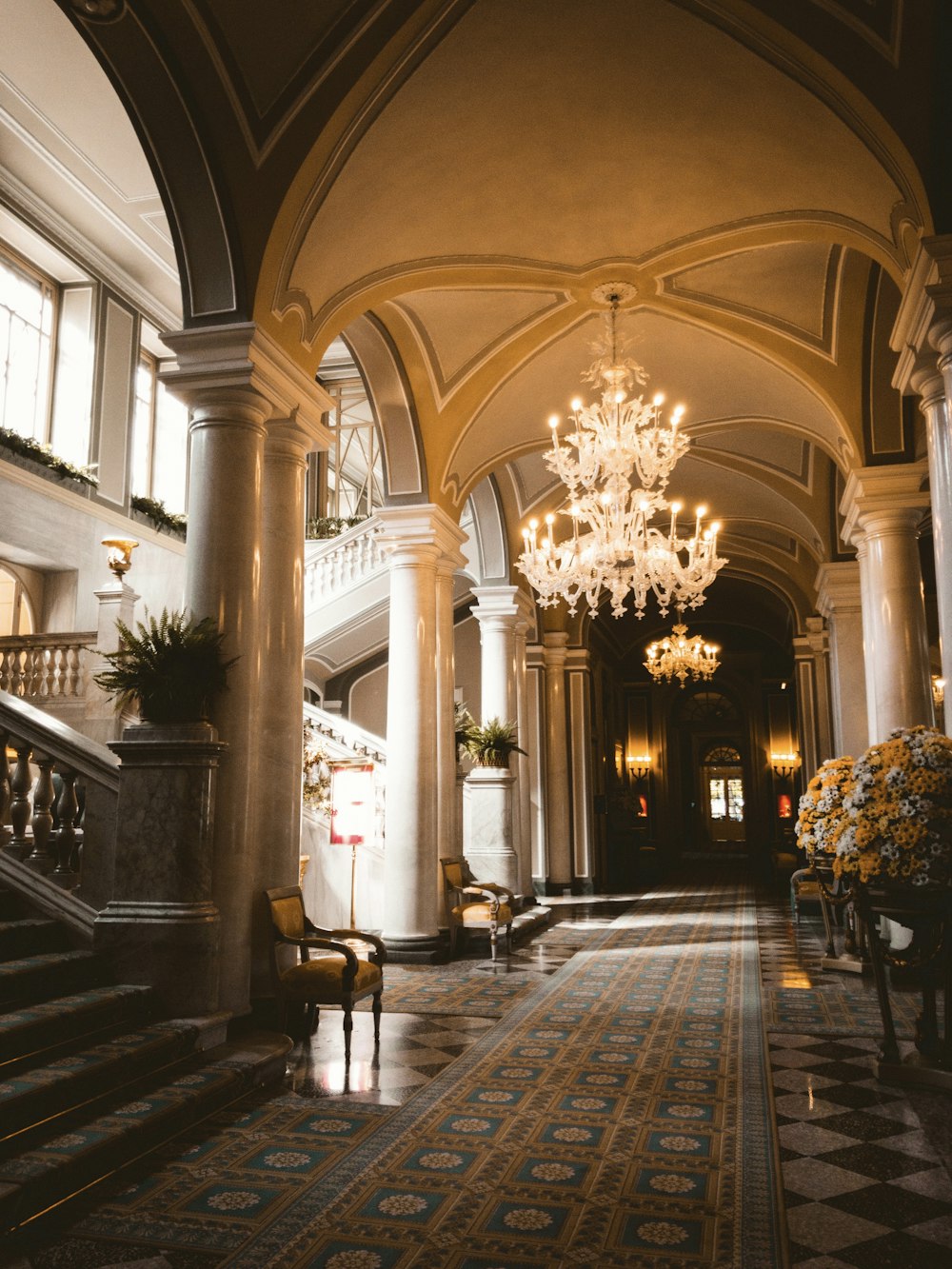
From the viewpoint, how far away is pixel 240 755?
5434 mm

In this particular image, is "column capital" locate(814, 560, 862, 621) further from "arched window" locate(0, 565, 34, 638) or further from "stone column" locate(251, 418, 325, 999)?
"arched window" locate(0, 565, 34, 638)

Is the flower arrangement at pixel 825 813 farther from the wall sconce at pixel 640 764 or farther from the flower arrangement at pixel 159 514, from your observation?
the wall sconce at pixel 640 764

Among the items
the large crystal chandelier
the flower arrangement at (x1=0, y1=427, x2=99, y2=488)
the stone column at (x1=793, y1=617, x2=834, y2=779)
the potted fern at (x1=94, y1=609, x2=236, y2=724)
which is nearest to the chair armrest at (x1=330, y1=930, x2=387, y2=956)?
the potted fern at (x1=94, y1=609, x2=236, y2=724)

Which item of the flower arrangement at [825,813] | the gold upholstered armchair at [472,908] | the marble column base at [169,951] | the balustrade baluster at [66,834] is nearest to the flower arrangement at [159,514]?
the gold upholstered armchair at [472,908]

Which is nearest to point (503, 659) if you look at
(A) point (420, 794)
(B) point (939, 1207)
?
(A) point (420, 794)

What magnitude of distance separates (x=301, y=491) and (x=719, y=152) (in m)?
3.48

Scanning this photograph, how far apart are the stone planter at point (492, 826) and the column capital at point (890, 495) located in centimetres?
476

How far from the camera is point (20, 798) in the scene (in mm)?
5383

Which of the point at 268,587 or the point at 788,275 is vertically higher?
the point at 788,275

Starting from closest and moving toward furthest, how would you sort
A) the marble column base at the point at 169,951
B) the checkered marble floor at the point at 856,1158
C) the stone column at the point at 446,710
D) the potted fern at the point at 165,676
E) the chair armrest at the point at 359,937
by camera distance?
the checkered marble floor at the point at 856,1158, the marble column base at the point at 169,951, the potted fern at the point at 165,676, the chair armrest at the point at 359,937, the stone column at the point at 446,710

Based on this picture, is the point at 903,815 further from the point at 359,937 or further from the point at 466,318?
the point at 466,318

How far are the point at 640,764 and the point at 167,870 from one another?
21.2 m

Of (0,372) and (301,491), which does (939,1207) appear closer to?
(301,491)

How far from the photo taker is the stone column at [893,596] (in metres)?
7.87
